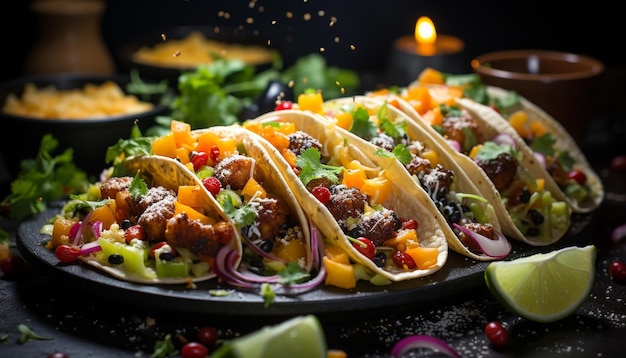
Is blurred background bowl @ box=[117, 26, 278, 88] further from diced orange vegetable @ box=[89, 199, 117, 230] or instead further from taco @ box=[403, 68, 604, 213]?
diced orange vegetable @ box=[89, 199, 117, 230]

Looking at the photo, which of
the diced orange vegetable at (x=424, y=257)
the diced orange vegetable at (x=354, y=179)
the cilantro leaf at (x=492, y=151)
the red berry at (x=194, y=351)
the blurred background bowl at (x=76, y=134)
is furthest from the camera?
the blurred background bowl at (x=76, y=134)

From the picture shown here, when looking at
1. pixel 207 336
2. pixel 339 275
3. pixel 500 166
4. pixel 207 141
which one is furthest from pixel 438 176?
pixel 207 336

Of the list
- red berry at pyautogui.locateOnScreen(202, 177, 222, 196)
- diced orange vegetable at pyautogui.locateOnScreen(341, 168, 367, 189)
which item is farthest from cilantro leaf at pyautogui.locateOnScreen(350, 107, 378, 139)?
red berry at pyautogui.locateOnScreen(202, 177, 222, 196)

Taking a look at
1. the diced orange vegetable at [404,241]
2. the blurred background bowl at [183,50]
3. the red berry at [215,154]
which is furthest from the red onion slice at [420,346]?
the blurred background bowl at [183,50]

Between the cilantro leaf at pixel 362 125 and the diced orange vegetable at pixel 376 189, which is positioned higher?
the cilantro leaf at pixel 362 125

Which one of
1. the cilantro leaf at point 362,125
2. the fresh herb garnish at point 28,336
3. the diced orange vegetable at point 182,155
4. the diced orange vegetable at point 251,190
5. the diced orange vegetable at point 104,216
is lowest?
the fresh herb garnish at point 28,336

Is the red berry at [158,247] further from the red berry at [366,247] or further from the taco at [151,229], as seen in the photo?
the red berry at [366,247]

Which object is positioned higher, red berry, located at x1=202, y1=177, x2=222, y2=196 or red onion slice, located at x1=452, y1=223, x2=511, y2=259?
red berry, located at x1=202, y1=177, x2=222, y2=196
